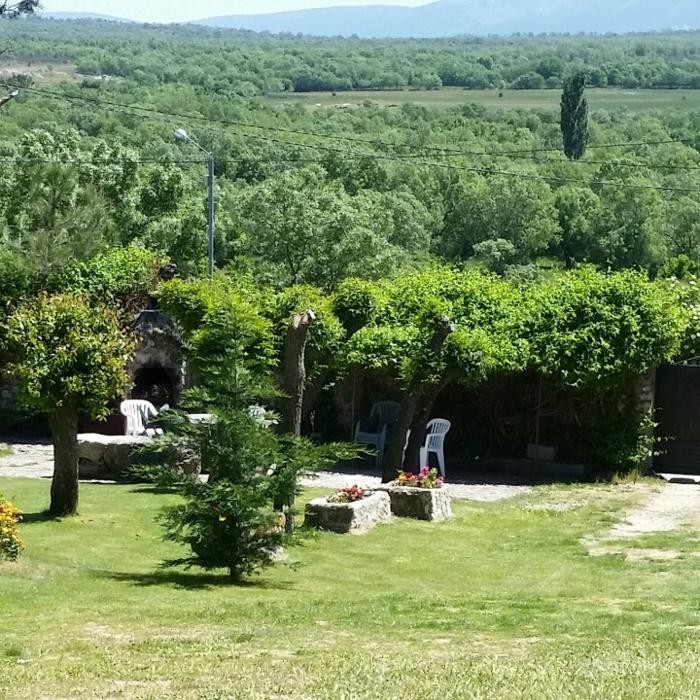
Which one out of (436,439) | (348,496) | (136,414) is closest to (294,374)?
(348,496)

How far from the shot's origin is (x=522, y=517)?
20.2m

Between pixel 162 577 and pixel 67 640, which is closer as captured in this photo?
pixel 67 640

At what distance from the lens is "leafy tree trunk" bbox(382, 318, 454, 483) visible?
70.0 ft

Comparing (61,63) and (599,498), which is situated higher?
(61,63)

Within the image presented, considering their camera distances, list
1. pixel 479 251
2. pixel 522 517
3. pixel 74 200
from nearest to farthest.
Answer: pixel 522 517, pixel 74 200, pixel 479 251

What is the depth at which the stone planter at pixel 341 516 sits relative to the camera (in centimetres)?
1784

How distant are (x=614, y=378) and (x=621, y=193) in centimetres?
6136

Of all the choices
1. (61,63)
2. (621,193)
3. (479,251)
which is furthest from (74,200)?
(61,63)

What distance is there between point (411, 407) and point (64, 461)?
6.21 metres

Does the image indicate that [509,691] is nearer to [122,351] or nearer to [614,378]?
[122,351]

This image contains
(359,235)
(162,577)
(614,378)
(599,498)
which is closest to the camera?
(162,577)

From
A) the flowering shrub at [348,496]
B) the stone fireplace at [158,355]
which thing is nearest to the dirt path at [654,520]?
the flowering shrub at [348,496]

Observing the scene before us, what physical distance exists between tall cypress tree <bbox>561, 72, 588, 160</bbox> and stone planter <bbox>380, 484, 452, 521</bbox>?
95.8 metres

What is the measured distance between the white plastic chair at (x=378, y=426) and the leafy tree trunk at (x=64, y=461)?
8.25m
